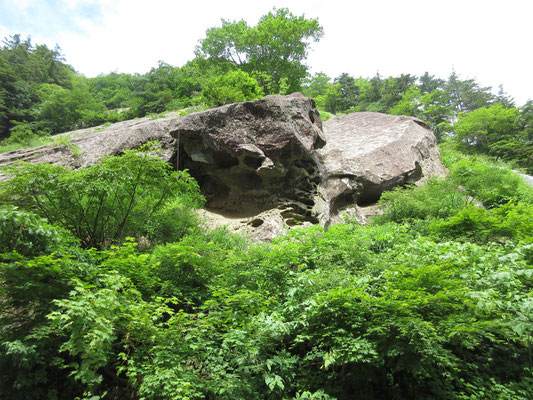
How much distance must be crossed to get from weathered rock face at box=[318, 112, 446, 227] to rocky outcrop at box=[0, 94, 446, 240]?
0.05 m

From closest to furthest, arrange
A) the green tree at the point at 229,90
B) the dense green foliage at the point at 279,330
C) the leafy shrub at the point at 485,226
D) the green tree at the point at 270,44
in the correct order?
the dense green foliage at the point at 279,330
the leafy shrub at the point at 485,226
the green tree at the point at 229,90
the green tree at the point at 270,44

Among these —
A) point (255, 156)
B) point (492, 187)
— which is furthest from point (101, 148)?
point (492, 187)

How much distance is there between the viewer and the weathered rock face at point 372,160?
11211 mm

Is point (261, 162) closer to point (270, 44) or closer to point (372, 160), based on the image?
point (372, 160)

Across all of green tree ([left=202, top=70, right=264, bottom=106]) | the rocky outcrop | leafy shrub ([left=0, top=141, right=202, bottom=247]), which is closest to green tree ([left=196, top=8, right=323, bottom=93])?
green tree ([left=202, top=70, right=264, bottom=106])

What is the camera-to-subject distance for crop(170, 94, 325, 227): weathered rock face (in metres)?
9.61

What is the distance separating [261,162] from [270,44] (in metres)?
17.5

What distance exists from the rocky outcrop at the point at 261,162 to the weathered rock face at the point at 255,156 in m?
0.04

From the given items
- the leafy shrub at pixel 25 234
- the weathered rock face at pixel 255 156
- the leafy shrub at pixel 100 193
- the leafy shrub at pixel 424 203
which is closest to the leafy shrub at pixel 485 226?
the leafy shrub at pixel 424 203

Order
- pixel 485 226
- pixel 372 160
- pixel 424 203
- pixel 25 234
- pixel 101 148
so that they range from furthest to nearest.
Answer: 1. pixel 372 160
2. pixel 101 148
3. pixel 424 203
4. pixel 485 226
5. pixel 25 234

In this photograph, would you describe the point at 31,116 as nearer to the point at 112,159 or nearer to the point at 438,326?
the point at 112,159

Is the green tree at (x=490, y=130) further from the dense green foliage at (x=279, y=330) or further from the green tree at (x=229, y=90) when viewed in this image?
the dense green foliage at (x=279, y=330)

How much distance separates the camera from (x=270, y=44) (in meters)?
22.3

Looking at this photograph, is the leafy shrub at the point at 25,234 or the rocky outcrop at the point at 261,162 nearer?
the leafy shrub at the point at 25,234
